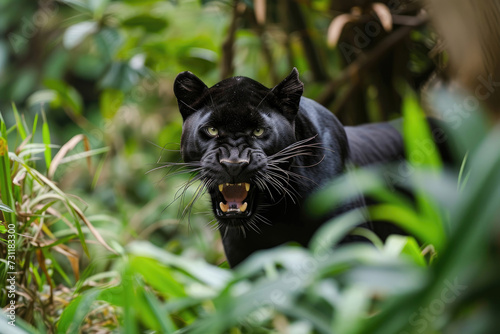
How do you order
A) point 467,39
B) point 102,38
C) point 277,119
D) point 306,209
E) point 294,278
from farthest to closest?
point 102,38 < point 306,209 < point 277,119 < point 294,278 < point 467,39

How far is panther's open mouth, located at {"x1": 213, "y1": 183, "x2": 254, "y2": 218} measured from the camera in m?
1.79

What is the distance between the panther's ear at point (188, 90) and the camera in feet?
6.14

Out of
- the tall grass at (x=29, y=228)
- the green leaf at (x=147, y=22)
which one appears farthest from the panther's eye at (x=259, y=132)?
the green leaf at (x=147, y=22)

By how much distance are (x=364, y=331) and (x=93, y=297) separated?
2.97 ft

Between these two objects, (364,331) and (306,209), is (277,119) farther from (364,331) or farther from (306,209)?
(364,331)

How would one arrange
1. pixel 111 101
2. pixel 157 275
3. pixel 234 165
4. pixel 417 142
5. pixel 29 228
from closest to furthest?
pixel 417 142 < pixel 157 275 < pixel 234 165 < pixel 29 228 < pixel 111 101

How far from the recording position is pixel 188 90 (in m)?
1.91

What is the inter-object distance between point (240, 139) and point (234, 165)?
118 mm

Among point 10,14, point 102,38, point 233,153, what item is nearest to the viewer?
point 233,153

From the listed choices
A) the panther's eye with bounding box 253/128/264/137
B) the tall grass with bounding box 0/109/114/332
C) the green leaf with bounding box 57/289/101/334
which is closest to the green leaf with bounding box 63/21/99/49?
the tall grass with bounding box 0/109/114/332

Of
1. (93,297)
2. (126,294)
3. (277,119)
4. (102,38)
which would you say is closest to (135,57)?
(102,38)

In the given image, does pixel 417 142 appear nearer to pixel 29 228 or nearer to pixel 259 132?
pixel 259 132

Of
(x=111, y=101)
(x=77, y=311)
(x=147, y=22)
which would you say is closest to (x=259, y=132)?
(x=77, y=311)

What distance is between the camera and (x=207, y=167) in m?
1.78
